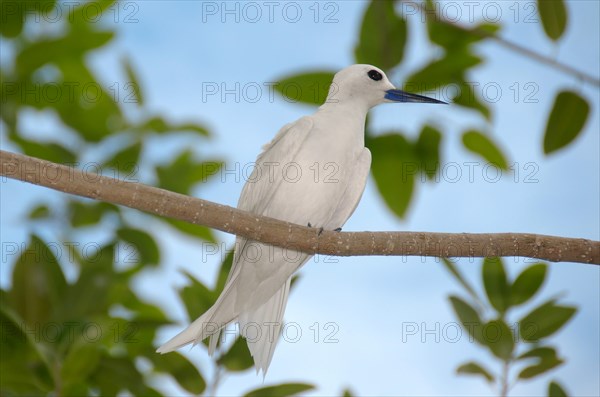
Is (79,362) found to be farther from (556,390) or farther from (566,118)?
→ (566,118)

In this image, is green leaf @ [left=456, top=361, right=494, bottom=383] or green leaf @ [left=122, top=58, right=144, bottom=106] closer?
green leaf @ [left=456, top=361, right=494, bottom=383]

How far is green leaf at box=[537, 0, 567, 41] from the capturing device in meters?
3.54

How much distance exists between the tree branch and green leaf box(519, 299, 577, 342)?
0.55 meters

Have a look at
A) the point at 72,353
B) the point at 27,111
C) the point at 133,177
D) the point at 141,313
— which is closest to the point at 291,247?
the point at 72,353

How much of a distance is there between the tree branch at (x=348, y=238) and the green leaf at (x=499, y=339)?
0.55 meters

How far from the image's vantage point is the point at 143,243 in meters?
4.73

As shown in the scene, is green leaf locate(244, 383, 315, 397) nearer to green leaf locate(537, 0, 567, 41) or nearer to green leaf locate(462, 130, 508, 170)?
green leaf locate(462, 130, 508, 170)

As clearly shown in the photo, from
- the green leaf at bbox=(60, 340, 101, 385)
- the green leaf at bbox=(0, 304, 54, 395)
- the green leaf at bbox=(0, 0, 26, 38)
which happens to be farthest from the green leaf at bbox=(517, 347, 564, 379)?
the green leaf at bbox=(0, 0, 26, 38)

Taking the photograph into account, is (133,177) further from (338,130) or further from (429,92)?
(429,92)

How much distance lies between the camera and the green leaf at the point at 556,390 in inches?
144

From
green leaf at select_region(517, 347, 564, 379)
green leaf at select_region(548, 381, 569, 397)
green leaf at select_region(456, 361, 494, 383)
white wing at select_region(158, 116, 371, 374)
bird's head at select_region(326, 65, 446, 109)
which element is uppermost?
bird's head at select_region(326, 65, 446, 109)

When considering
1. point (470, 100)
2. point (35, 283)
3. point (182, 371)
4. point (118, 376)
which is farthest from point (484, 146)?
point (35, 283)

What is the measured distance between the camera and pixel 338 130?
13.6 feet

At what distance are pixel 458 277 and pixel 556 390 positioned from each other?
0.68m
